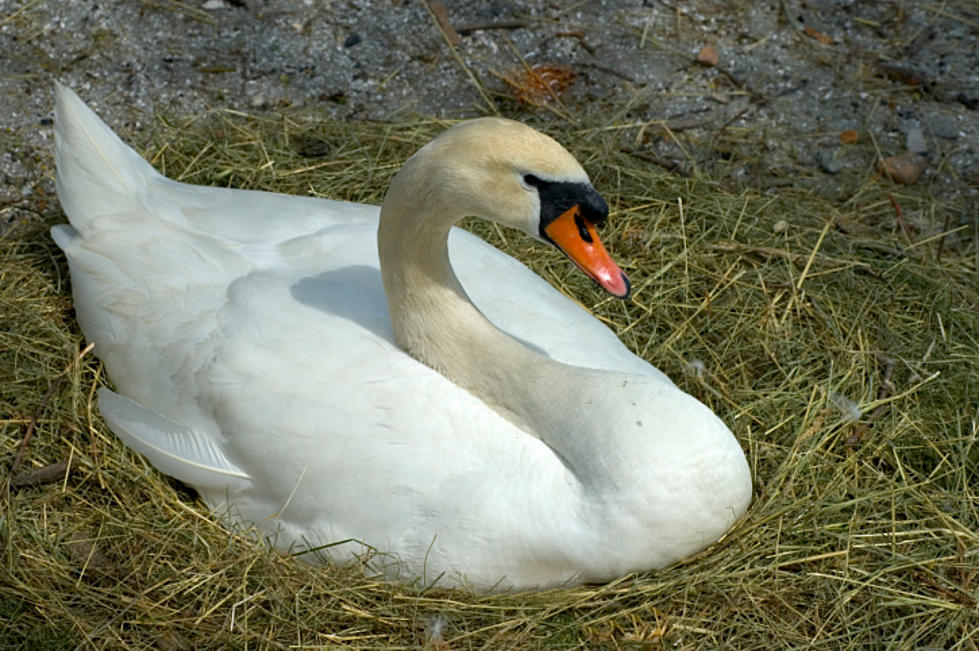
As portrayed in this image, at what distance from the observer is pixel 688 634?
345 centimetres

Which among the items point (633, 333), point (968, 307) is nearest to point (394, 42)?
point (633, 333)

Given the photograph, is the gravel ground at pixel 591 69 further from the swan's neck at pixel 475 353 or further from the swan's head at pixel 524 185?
the swan's head at pixel 524 185

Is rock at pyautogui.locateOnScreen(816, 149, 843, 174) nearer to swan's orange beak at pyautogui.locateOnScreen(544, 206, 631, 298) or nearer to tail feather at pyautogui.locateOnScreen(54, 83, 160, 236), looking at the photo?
swan's orange beak at pyautogui.locateOnScreen(544, 206, 631, 298)

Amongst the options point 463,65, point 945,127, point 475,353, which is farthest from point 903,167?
point 475,353

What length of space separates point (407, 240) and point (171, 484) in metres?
1.31

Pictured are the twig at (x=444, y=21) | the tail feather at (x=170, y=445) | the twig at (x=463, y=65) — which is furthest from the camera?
the twig at (x=444, y=21)

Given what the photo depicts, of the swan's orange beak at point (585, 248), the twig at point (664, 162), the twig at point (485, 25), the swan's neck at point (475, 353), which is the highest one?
the swan's orange beak at point (585, 248)

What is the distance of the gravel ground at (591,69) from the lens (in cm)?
563

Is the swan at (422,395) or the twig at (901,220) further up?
the swan at (422,395)

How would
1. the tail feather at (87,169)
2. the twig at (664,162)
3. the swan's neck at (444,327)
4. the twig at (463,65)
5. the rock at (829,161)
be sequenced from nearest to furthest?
the swan's neck at (444,327) < the tail feather at (87,169) < the twig at (664,162) < the rock at (829,161) < the twig at (463,65)

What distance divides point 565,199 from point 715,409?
1.61m

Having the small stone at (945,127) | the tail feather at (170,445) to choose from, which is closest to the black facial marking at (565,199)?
the tail feather at (170,445)

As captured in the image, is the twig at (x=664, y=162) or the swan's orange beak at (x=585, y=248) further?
the twig at (x=664, y=162)

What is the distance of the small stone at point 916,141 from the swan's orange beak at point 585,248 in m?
3.28
